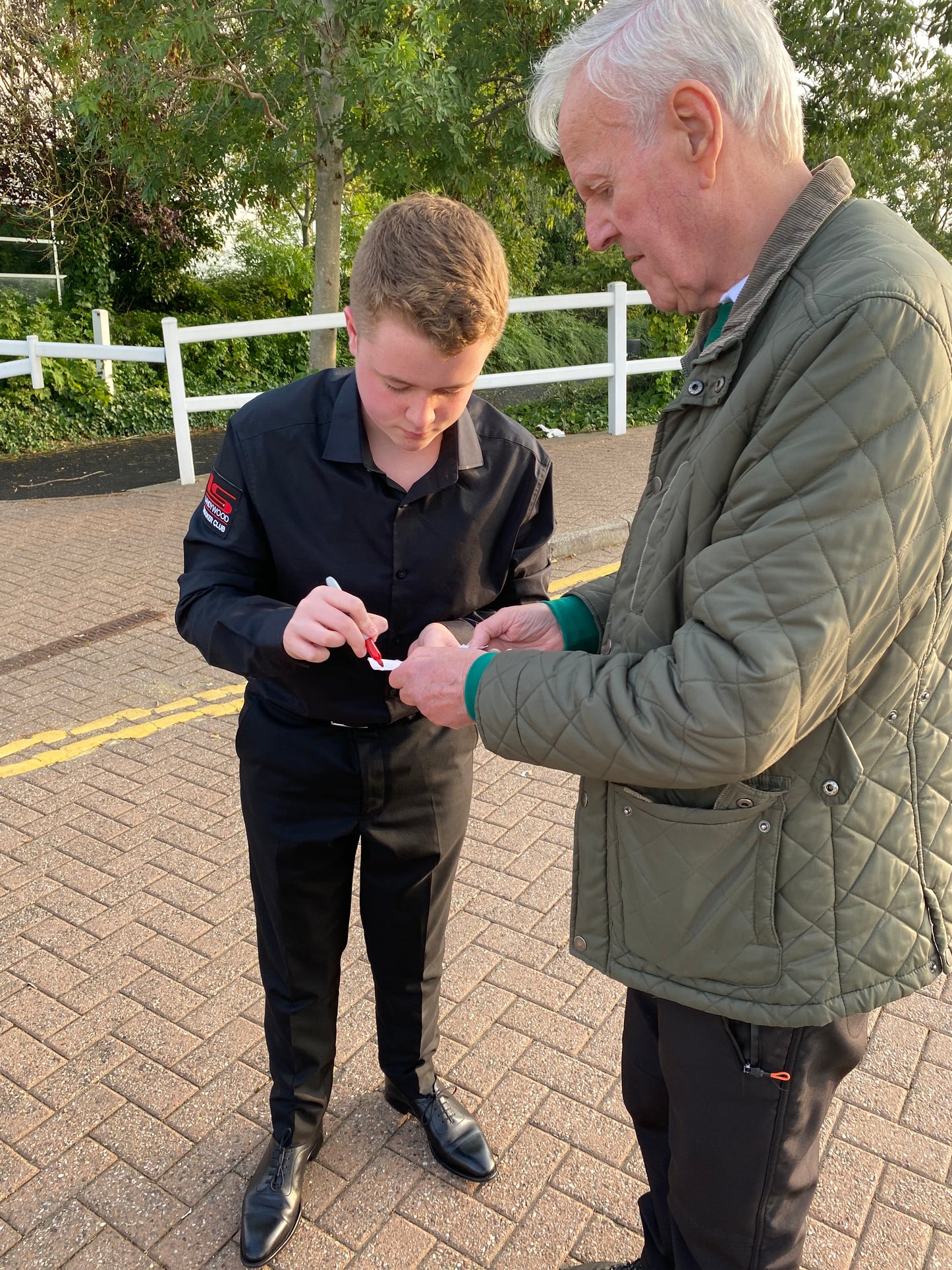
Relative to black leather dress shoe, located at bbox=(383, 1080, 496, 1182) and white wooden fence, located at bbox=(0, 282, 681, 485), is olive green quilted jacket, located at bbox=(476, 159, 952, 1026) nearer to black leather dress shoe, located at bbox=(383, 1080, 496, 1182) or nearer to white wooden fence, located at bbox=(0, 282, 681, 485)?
black leather dress shoe, located at bbox=(383, 1080, 496, 1182)

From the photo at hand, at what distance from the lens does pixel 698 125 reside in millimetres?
1398

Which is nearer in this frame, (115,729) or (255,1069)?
(255,1069)

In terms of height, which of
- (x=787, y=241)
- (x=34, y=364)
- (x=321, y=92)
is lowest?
(x=34, y=364)

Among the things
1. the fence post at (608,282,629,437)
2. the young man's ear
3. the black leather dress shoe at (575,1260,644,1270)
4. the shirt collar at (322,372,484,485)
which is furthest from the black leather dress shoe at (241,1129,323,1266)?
the fence post at (608,282,629,437)

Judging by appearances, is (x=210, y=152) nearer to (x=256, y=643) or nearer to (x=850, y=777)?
(x=256, y=643)

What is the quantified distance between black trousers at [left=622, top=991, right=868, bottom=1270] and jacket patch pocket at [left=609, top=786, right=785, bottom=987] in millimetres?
122

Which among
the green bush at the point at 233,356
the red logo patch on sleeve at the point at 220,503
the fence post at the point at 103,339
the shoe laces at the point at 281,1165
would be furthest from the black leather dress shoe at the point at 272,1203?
the fence post at the point at 103,339

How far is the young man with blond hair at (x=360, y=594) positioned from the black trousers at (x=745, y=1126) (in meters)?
0.76

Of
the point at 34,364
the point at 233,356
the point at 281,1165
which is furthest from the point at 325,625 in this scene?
the point at 233,356

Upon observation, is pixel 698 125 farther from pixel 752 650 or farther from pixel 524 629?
pixel 524 629

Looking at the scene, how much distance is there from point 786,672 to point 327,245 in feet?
30.1

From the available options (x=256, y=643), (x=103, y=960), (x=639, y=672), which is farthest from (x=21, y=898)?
(x=639, y=672)

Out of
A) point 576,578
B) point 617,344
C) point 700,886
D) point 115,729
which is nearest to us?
point 700,886

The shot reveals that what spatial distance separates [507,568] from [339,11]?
720cm
